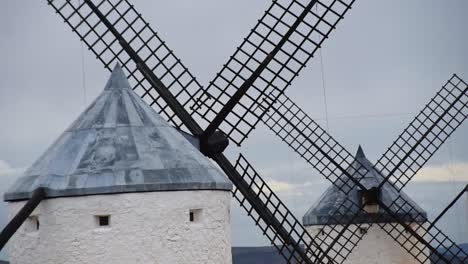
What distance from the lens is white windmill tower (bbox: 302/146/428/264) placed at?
86.8ft

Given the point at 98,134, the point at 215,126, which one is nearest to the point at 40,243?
the point at 98,134

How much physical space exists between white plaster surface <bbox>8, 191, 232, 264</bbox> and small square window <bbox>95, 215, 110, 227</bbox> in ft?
0.24

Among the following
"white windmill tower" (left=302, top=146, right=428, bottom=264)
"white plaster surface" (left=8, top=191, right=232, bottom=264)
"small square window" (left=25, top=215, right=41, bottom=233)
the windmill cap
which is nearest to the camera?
"white plaster surface" (left=8, top=191, right=232, bottom=264)

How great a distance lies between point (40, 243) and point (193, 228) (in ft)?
7.83

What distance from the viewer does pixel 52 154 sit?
16.7m

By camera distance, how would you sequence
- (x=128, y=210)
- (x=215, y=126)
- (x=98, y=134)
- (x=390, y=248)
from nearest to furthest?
(x=128, y=210) → (x=98, y=134) → (x=215, y=126) → (x=390, y=248)

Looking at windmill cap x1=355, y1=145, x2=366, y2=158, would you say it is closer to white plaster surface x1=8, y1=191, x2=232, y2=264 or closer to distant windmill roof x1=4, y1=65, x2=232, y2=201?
distant windmill roof x1=4, y1=65, x2=232, y2=201

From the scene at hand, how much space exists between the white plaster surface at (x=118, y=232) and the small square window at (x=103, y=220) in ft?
0.24

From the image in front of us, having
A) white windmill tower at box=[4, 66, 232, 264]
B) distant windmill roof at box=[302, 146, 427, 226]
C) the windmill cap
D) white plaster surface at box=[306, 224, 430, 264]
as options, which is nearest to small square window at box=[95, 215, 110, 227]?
white windmill tower at box=[4, 66, 232, 264]

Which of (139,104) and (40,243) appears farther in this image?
(139,104)

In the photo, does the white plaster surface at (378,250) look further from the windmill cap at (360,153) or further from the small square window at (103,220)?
the small square window at (103,220)

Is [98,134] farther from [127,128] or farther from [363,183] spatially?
[363,183]

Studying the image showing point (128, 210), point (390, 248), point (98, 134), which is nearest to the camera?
point (128, 210)

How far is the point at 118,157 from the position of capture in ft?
52.7
